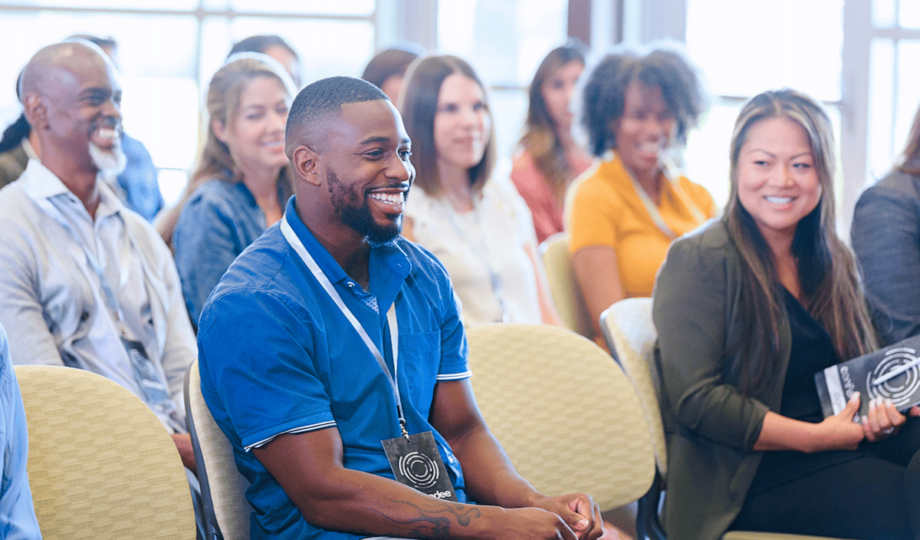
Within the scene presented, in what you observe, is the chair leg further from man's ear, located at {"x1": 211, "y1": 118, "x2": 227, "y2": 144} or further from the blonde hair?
man's ear, located at {"x1": 211, "y1": 118, "x2": 227, "y2": 144}

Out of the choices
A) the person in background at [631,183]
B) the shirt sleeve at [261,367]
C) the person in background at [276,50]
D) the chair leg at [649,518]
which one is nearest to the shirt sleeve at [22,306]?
the shirt sleeve at [261,367]

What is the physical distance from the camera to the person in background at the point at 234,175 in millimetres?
2328

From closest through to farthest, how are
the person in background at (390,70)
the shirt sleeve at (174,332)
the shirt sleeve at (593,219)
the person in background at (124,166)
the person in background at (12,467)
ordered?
the person in background at (12,467) → the shirt sleeve at (174,332) → the person in background at (124,166) → the shirt sleeve at (593,219) → the person in background at (390,70)

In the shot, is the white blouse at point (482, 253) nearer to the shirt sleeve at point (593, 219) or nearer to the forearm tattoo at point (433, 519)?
the shirt sleeve at point (593, 219)

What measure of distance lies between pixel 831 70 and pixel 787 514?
3.63 m

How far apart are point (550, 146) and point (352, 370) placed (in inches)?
94.5

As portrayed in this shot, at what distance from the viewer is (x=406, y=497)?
1.30 metres

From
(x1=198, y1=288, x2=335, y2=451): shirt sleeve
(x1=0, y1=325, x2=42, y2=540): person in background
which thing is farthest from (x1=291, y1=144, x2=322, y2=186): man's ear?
(x1=0, y1=325, x2=42, y2=540): person in background

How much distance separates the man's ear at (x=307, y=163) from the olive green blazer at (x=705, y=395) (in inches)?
33.7

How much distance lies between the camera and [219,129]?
2547mm

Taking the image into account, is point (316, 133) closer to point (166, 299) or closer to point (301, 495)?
point (301, 495)

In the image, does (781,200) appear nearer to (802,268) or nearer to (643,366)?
(802,268)

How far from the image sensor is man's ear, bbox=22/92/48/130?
2.06 meters

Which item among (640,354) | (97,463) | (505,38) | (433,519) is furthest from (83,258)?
(505,38)
